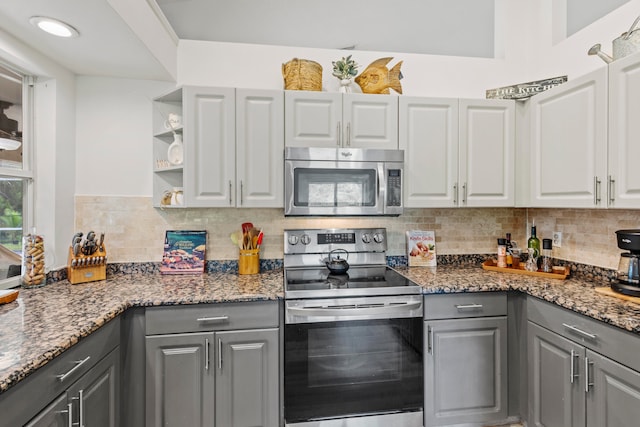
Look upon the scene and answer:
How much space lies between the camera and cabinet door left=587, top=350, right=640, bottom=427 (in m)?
1.31

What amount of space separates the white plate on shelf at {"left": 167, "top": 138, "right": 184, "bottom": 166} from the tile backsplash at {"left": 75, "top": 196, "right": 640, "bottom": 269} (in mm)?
366

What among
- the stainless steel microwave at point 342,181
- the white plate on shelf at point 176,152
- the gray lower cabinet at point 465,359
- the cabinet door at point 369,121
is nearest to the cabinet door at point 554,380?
the gray lower cabinet at point 465,359

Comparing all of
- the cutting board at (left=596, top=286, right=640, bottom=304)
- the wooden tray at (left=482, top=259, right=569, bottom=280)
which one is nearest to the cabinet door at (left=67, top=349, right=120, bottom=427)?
the wooden tray at (left=482, top=259, right=569, bottom=280)

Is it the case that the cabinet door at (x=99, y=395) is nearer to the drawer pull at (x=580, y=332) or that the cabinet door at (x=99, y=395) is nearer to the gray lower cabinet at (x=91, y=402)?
the gray lower cabinet at (x=91, y=402)

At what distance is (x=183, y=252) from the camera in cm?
225

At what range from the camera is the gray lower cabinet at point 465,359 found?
1.88 meters

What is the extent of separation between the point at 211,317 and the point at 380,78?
184 cm

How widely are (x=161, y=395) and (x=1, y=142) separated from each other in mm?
1571

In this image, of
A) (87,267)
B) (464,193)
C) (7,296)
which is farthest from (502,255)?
(7,296)

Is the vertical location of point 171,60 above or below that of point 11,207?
above

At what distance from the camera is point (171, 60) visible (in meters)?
2.18

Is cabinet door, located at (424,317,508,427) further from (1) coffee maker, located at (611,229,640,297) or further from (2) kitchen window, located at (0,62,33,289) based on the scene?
(2) kitchen window, located at (0,62,33,289)

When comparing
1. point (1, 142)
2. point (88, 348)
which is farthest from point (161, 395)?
point (1, 142)

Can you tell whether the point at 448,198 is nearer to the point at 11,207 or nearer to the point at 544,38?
the point at 544,38
